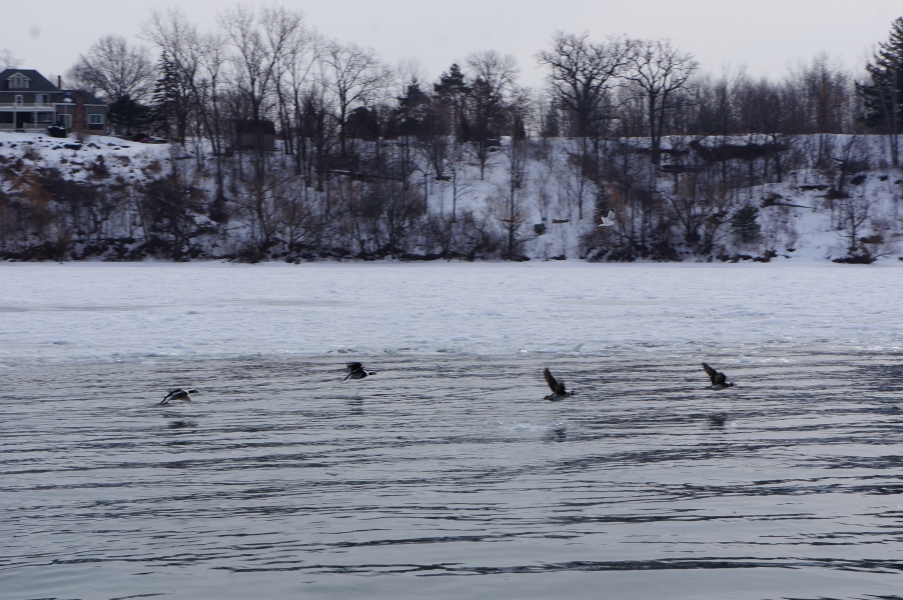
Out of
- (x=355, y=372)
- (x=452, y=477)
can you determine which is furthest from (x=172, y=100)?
(x=452, y=477)

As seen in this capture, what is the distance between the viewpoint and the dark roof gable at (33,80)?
3319 inches

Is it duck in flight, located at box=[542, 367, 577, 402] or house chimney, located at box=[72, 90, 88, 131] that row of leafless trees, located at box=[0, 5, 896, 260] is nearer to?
house chimney, located at box=[72, 90, 88, 131]

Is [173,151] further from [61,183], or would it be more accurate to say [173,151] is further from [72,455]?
[72,455]

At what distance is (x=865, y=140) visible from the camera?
69.9 m

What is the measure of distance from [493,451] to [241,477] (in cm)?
190

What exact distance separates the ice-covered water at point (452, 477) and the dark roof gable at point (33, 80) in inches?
3271

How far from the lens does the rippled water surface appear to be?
425cm

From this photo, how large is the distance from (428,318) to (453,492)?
12.1 m

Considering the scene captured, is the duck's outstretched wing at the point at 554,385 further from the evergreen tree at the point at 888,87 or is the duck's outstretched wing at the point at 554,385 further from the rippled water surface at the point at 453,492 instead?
the evergreen tree at the point at 888,87

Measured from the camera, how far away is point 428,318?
57.7ft

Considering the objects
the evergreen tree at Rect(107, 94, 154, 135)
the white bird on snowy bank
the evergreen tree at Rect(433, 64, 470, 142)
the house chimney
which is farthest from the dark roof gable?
the white bird on snowy bank

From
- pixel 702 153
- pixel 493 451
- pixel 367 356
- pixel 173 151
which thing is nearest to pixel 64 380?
pixel 367 356

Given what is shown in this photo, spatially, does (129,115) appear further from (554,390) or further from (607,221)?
(554,390)

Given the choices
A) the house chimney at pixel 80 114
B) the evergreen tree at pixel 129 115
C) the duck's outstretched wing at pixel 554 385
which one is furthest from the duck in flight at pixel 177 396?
the evergreen tree at pixel 129 115
